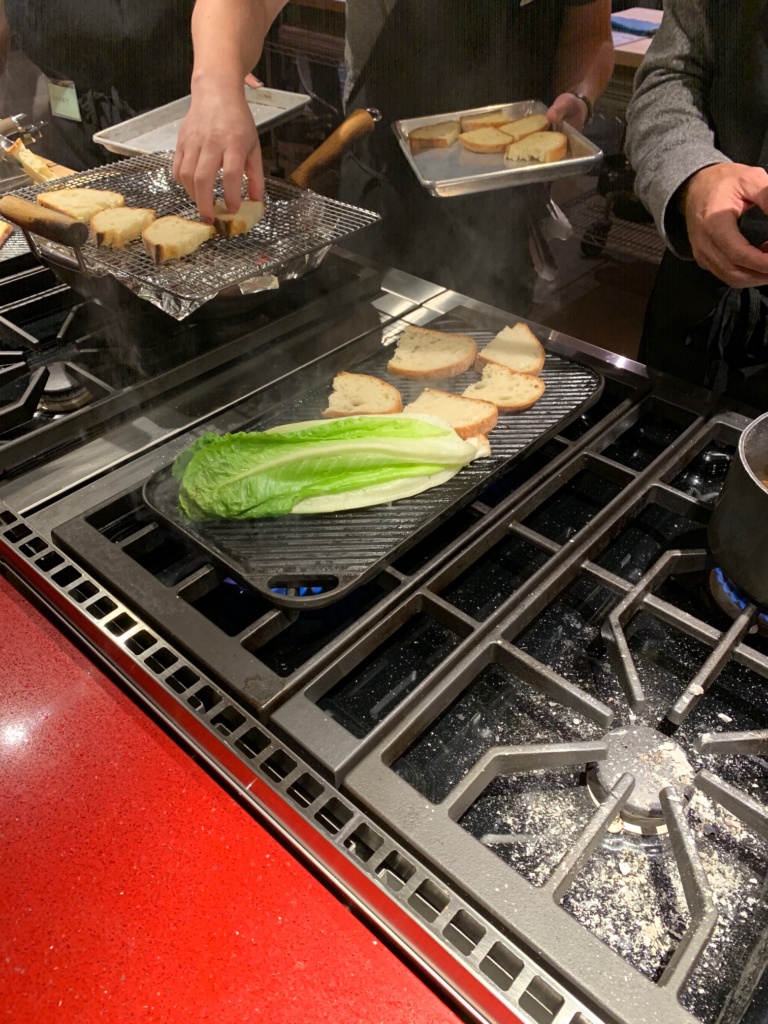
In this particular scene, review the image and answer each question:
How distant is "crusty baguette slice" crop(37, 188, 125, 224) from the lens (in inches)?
55.6

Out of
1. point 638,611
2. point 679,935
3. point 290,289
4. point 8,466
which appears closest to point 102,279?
point 290,289

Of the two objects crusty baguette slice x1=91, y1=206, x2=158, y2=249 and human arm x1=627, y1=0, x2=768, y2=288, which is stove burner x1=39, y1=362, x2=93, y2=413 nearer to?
crusty baguette slice x1=91, y1=206, x2=158, y2=249

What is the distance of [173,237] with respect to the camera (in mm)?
1315

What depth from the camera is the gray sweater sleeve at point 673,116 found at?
1271mm

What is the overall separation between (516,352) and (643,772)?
30.5 inches

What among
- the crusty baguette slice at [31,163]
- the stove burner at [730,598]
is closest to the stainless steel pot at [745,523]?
the stove burner at [730,598]

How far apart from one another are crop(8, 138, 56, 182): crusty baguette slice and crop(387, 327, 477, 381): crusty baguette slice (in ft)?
3.52

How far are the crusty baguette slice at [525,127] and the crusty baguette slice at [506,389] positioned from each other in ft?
1.81

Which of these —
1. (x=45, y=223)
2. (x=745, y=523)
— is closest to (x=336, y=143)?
(x=45, y=223)

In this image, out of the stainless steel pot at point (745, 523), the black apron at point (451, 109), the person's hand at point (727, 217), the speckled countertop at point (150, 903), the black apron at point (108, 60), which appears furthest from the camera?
the black apron at point (108, 60)

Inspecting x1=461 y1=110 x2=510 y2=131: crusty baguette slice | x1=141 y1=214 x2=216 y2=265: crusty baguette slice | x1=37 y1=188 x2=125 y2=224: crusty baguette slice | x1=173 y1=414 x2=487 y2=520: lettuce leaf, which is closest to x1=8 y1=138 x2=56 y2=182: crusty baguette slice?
x1=37 y1=188 x2=125 y2=224: crusty baguette slice

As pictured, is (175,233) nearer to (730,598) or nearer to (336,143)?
(336,143)

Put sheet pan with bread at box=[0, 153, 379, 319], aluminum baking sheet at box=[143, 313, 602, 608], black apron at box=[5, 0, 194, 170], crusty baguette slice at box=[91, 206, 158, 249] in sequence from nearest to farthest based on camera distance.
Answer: aluminum baking sheet at box=[143, 313, 602, 608]
sheet pan with bread at box=[0, 153, 379, 319]
crusty baguette slice at box=[91, 206, 158, 249]
black apron at box=[5, 0, 194, 170]

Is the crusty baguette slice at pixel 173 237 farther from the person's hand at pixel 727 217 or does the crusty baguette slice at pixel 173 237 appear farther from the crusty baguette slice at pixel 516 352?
the person's hand at pixel 727 217
